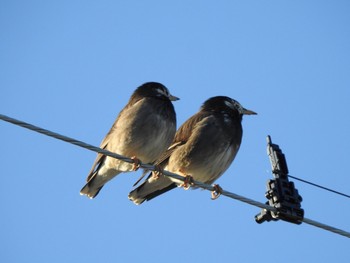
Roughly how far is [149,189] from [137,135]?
1.11m

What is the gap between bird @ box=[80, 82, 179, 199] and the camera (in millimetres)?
8781

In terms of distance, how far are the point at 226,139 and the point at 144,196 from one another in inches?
61.4

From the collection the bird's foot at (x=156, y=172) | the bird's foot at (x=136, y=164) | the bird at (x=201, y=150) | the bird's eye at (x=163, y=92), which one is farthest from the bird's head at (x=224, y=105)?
the bird's foot at (x=136, y=164)

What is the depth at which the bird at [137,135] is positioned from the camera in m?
8.78

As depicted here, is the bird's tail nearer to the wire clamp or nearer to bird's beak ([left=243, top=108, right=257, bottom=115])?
bird's beak ([left=243, top=108, right=257, bottom=115])

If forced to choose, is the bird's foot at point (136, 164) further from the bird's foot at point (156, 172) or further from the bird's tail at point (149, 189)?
the bird's tail at point (149, 189)

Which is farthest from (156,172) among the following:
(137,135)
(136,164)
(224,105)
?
(224,105)

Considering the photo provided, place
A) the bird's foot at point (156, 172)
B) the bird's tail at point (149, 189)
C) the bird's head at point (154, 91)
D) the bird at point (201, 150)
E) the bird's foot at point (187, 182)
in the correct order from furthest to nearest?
the bird's head at point (154, 91) < the bird's tail at point (149, 189) < the bird at point (201, 150) < the bird's foot at point (187, 182) < the bird's foot at point (156, 172)

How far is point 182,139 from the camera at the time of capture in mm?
9453

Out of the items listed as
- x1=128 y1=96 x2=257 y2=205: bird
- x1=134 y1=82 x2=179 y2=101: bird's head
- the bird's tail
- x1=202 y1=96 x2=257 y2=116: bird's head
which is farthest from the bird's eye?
the bird's tail

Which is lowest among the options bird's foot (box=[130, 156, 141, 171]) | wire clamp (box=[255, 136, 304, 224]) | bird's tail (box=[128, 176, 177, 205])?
wire clamp (box=[255, 136, 304, 224])

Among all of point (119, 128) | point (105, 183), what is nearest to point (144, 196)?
point (105, 183)

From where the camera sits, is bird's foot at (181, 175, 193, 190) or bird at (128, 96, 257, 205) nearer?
bird's foot at (181, 175, 193, 190)

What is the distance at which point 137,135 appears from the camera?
8750mm
